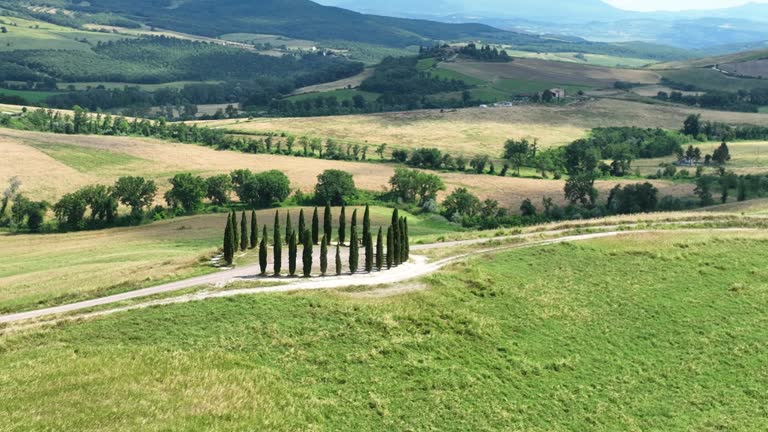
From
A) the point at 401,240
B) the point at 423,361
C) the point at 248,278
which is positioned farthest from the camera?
the point at 401,240

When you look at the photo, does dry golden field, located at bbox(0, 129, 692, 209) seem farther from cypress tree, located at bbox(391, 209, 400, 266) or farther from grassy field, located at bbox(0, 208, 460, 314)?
cypress tree, located at bbox(391, 209, 400, 266)

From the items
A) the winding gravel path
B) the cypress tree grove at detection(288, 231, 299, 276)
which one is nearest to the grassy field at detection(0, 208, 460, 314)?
the winding gravel path

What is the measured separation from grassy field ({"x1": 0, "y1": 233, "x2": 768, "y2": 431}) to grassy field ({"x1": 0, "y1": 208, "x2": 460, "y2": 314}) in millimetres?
10945

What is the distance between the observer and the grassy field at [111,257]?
5256cm

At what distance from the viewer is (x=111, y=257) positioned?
2859 inches

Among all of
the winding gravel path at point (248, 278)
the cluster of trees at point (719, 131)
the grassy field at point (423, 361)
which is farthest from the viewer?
the cluster of trees at point (719, 131)

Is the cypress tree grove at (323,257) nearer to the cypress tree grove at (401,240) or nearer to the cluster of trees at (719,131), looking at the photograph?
the cypress tree grove at (401,240)

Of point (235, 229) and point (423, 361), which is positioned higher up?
point (235, 229)

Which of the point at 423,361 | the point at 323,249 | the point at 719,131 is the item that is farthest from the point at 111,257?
the point at 719,131

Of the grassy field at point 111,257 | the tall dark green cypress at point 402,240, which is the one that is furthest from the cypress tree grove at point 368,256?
the grassy field at point 111,257

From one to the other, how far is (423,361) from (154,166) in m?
103

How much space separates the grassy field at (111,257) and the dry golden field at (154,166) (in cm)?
2210

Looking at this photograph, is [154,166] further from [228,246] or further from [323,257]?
[323,257]

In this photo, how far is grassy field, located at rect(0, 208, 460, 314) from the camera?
52562mm
